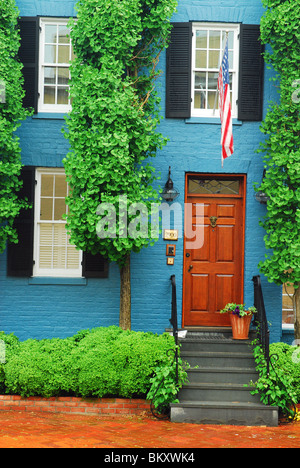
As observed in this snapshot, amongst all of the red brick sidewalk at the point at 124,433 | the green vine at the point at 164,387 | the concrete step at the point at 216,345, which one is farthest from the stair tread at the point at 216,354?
the red brick sidewalk at the point at 124,433

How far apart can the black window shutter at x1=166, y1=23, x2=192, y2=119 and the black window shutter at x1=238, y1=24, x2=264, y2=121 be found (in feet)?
2.74

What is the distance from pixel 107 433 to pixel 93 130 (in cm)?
407

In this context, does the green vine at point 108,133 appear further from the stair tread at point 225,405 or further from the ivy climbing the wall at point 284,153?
the stair tread at point 225,405

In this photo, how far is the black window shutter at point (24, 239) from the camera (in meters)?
9.51

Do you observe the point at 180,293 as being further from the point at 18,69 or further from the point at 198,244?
the point at 18,69

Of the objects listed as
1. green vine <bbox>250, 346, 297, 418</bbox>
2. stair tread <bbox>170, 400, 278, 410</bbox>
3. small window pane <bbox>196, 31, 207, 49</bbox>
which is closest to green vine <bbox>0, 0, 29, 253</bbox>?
small window pane <bbox>196, 31, 207, 49</bbox>

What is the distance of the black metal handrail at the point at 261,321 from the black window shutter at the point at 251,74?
2667mm

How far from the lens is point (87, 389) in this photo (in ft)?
25.8

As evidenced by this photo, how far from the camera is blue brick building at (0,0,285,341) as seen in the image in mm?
9500

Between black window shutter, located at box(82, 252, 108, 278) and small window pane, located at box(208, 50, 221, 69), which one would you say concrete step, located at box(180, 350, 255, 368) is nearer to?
black window shutter, located at box(82, 252, 108, 278)

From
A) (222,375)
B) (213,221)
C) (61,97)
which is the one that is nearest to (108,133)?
(61,97)

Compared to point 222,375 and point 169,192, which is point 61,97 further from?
point 222,375

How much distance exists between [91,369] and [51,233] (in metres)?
2.66

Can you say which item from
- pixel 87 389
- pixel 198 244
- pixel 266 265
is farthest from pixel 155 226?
pixel 87 389
